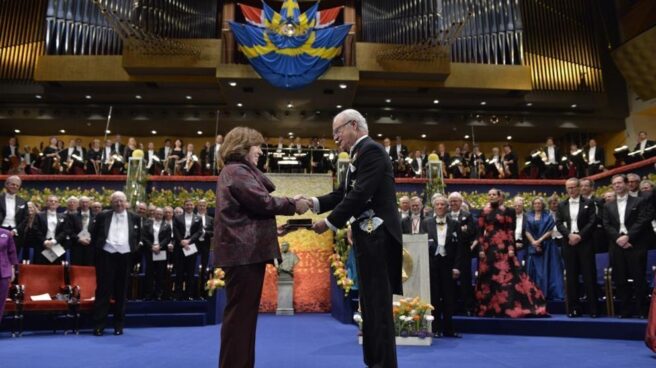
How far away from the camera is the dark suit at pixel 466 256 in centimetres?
682

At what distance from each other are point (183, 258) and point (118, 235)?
5.55 ft

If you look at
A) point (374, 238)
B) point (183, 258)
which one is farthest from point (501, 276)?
point (183, 258)

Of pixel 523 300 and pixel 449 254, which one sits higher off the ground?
pixel 449 254

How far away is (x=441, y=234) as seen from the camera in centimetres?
645

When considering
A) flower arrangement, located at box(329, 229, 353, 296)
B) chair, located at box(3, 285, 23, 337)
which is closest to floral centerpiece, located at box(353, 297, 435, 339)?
flower arrangement, located at box(329, 229, 353, 296)

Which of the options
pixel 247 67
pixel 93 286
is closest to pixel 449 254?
pixel 93 286

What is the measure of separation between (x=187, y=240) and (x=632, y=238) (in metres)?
5.85

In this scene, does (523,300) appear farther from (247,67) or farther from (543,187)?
(247,67)

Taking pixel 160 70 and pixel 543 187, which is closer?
pixel 543 187

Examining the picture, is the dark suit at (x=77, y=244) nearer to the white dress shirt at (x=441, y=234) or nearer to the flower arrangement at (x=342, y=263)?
the flower arrangement at (x=342, y=263)

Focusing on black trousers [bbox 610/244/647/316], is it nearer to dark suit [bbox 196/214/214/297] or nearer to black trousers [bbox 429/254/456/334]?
black trousers [bbox 429/254/456/334]

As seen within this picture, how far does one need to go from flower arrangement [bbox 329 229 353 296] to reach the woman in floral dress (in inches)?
65.8

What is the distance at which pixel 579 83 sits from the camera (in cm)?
1758

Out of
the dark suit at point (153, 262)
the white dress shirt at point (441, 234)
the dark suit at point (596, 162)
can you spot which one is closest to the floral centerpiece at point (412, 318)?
the white dress shirt at point (441, 234)
